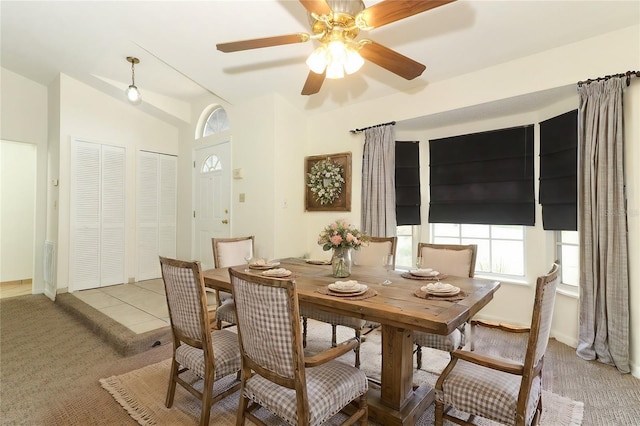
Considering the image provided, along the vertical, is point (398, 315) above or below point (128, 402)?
above

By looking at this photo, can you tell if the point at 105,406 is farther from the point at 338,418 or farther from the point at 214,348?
the point at 338,418

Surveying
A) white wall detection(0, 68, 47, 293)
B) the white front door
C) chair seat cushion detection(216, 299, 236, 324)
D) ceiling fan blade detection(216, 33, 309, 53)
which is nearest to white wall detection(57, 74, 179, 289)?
white wall detection(0, 68, 47, 293)

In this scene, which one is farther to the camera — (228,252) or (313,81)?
(228,252)

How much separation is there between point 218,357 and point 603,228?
2978mm

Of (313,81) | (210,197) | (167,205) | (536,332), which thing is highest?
(313,81)

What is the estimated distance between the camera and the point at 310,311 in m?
2.60

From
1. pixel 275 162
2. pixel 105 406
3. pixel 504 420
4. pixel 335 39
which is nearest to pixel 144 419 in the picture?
pixel 105 406

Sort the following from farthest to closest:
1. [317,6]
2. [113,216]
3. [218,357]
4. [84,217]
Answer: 1. [113,216]
2. [84,217]
3. [218,357]
4. [317,6]

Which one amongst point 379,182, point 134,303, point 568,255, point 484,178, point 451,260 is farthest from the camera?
point 134,303

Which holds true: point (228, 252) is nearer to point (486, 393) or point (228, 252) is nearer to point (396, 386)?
point (396, 386)

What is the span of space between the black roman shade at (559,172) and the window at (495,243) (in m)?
0.40

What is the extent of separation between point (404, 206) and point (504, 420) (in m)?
2.79

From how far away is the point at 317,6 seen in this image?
1.68 metres

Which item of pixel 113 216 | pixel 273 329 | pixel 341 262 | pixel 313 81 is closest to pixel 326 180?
pixel 313 81
